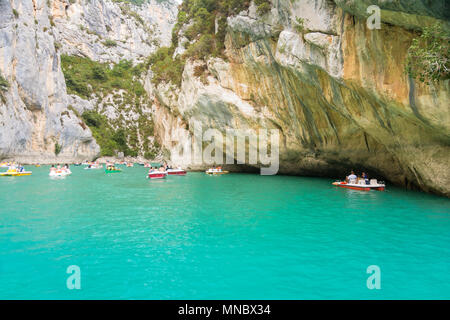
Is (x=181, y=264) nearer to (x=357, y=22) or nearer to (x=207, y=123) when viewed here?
(x=357, y=22)

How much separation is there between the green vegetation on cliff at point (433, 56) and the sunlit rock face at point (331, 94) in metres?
0.61

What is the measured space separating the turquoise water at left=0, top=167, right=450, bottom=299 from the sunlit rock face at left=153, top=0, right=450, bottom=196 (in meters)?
4.61

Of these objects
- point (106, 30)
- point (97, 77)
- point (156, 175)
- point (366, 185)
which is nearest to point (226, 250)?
point (366, 185)

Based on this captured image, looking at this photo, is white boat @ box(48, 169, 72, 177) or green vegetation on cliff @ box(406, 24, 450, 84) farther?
white boat @ box(48, 169, 72, 177)

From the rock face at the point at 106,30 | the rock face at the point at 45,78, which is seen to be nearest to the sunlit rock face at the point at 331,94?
the rock face at the point at 45,78

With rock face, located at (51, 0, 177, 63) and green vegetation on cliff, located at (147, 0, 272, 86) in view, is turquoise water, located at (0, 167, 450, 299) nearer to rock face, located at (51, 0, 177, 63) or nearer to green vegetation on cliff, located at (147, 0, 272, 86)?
green vegetation on cliff, located at (147, 0, 272, 86)

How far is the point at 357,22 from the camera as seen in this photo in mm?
15570

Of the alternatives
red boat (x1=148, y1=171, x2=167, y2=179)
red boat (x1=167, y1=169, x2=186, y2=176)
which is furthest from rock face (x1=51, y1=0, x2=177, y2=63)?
red boat (x1=148, y1=171, x2=167, y2=179)

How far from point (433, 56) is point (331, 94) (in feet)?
27.8

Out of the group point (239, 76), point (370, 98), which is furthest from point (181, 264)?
point (239, 76)

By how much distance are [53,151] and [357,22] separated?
6565 cm

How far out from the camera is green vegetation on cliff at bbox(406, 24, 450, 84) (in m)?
11.2

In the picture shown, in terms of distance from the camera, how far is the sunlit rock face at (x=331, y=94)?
1443cm
